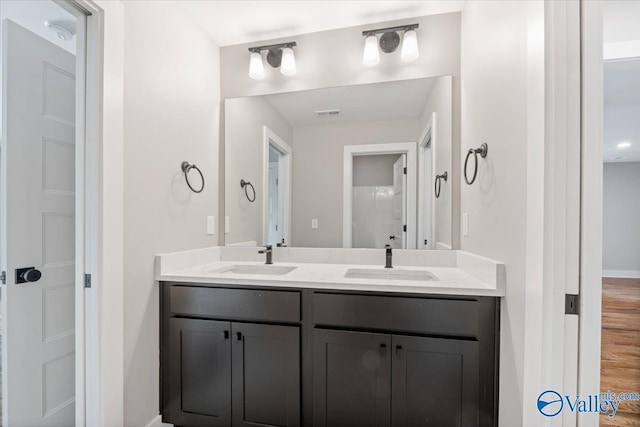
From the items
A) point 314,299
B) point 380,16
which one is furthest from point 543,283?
point 380,16

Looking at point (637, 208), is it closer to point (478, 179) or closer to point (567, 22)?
point (478, 179)

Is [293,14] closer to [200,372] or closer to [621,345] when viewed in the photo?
[200,372]

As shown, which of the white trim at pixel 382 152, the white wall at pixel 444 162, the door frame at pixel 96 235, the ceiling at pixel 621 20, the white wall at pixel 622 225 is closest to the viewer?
the door frame at pixel 96 235

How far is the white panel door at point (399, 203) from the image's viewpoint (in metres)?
1.89

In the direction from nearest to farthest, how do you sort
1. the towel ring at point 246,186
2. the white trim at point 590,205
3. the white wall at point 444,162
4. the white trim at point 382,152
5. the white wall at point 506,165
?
the white trim at point 590,205, the white wall at point 506,165, the white wall at point 444,162, the white trim at point 382,152, the towel ring at point 246,186

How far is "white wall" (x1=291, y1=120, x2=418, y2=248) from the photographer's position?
1989 millimetres

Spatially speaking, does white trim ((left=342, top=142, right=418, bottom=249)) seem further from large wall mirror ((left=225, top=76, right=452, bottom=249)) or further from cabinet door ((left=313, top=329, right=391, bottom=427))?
cabinet door ((left=313, top=329, right=391, bottom=427))

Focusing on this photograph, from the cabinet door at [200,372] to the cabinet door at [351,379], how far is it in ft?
1.58

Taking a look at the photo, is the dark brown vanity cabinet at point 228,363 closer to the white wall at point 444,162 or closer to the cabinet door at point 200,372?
the cabinet door at point 200,372

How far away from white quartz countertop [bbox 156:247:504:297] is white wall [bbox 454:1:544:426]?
0.34 feet

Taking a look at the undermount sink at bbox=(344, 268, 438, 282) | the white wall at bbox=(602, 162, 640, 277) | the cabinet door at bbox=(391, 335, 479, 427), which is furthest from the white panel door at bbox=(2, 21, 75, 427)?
the white wall at bbox=(602, 162, 640, 277)

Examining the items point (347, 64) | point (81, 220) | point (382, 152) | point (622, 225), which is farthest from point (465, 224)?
point (622, 225)

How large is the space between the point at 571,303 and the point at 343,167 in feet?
4.68

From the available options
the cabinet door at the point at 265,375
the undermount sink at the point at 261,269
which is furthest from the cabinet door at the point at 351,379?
the undermount sink at the point at 261,269
